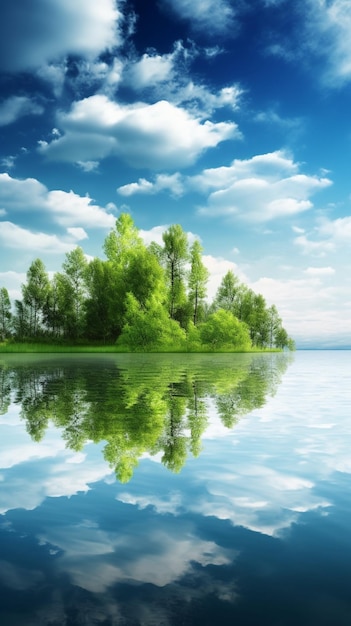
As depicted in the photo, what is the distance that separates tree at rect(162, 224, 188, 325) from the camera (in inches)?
2434

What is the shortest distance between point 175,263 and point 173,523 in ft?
200

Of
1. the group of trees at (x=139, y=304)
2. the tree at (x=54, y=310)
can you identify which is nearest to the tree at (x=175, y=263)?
the group of trees at (x=139, y=304)

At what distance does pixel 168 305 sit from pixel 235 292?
2025 cm

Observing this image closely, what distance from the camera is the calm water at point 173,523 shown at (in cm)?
219

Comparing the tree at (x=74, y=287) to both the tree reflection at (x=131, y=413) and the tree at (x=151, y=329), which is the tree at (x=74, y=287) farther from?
the tree reflection at (x=131, y=413)

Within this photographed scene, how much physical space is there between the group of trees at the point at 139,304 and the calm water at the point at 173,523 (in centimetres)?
4455

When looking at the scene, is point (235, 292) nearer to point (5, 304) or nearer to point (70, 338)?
point (70, 338)

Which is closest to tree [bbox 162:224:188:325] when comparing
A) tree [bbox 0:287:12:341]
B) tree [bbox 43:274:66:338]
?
tree [bbox 43:274:66:338]

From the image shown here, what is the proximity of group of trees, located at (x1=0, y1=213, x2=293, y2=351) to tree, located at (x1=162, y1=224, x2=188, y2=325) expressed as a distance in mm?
133

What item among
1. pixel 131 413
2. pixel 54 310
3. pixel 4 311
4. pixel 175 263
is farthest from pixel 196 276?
pixel 131 413

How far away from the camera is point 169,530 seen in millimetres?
2984

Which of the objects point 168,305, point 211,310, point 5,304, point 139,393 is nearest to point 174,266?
point 168,305

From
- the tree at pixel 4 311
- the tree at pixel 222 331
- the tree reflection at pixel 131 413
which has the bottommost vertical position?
the tree reflection at pixel 131 413

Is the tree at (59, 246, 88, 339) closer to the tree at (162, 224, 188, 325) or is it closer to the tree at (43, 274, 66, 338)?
the tree at (43, 274, 66, 338)
